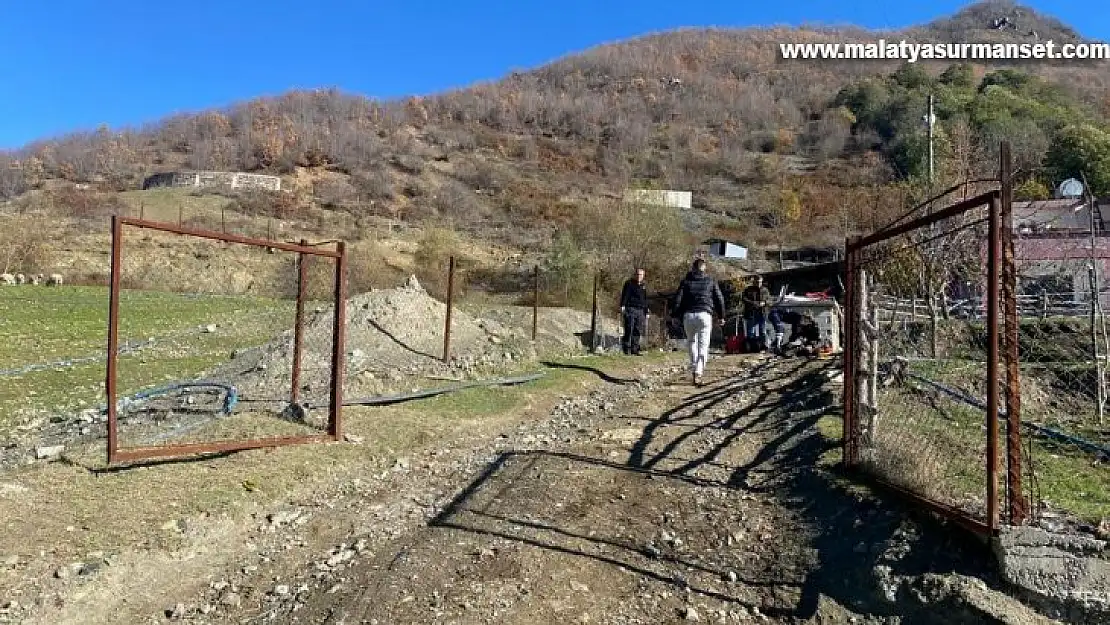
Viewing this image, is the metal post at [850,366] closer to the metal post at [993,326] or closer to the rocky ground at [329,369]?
the metal post at [993,326]

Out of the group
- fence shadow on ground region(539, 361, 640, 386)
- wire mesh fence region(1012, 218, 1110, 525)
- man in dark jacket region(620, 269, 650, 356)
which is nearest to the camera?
wire mesh fence region(1012, 218, 1110, 525)

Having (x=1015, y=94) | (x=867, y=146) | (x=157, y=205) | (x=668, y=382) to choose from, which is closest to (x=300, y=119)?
(x=157, y=205)

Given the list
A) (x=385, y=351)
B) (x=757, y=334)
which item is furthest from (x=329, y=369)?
(x=757, y=334)

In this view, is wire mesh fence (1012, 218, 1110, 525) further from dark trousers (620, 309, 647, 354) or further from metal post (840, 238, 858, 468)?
dark trousers (620, 309, 647, 354)

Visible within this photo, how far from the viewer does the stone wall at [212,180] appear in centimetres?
7425

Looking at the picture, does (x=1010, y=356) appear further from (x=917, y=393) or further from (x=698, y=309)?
(x=698, y=309)

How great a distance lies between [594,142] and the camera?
110688 millimetres

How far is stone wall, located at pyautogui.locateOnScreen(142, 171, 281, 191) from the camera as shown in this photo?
74250 millimetres

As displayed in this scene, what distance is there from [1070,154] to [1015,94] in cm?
4387

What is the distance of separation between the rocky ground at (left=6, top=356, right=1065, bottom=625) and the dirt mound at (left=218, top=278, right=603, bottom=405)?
3310mm

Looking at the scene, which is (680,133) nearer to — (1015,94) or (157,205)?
(1015,94)

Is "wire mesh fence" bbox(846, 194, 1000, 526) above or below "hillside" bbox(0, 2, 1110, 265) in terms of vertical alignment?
below

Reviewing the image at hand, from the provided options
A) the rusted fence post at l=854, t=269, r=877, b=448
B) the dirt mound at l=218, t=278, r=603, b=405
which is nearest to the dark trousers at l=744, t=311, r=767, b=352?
the dirt mound at l=218, t=278, r=603, b=405

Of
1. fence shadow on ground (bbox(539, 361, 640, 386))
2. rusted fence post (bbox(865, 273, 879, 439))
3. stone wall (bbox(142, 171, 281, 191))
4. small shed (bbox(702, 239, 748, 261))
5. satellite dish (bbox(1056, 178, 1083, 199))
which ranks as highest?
stone wall (bbox(142, 171, 281, 191))
